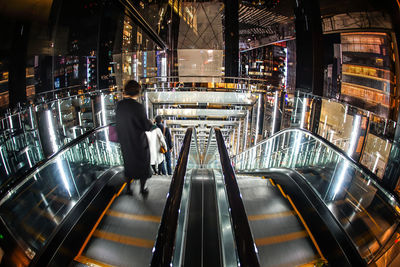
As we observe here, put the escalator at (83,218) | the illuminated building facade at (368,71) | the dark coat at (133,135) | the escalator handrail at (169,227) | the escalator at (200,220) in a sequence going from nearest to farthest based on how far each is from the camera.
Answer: the escalator handrail at (169,227), the escalator at (200,220), the escalator at (83,218), the dark coat at (133,135), the illuminated building facade at (368,71)

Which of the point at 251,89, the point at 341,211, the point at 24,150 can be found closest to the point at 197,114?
the point at 251,89

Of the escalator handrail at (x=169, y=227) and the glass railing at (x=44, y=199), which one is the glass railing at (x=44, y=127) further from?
the escalator handrail at (x=169, y=227)

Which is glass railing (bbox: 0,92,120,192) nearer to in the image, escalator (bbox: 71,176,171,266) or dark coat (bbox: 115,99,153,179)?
dark coat (bbox: 115,99,153,179)

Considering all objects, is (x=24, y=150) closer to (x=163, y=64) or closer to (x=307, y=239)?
(x=307, y=239)

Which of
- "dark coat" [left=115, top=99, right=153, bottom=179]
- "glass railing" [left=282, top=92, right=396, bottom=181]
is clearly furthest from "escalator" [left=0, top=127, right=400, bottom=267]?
"glass railing" [left=282, top=92, right=396, bottom=181]

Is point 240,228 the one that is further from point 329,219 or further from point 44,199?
point 44,199

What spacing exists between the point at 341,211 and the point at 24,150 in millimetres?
4982

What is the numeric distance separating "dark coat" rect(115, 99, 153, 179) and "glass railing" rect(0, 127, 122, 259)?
0.55m

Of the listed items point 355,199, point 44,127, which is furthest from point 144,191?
point 44,127

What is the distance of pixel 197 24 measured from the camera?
44.0 feet

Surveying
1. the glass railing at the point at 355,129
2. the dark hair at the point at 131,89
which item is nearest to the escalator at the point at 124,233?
the dark hair at the point at 131,89

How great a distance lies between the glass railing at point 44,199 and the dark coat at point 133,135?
0.55m

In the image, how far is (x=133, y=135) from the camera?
95.4 inches

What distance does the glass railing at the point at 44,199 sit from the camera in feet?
5.40
